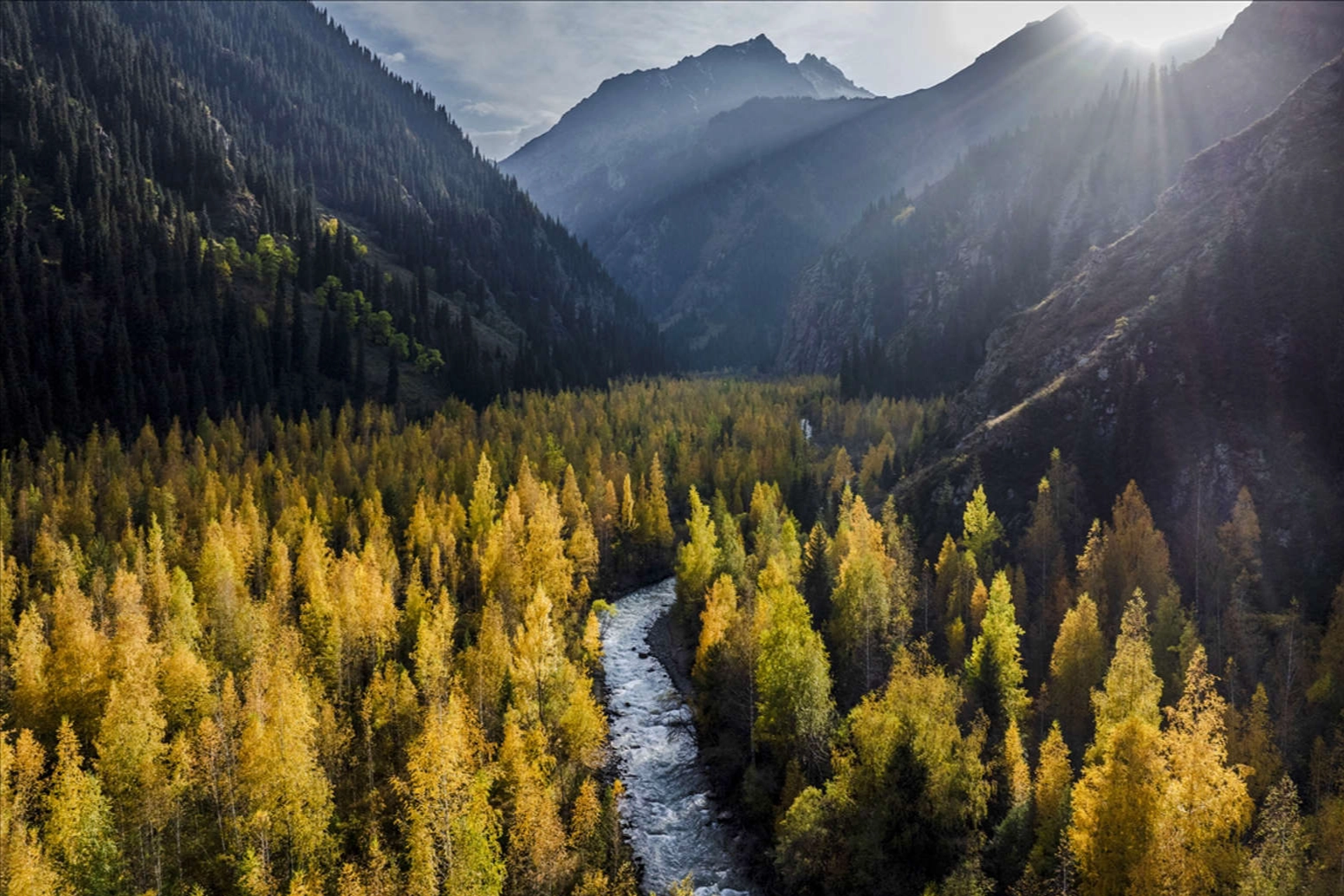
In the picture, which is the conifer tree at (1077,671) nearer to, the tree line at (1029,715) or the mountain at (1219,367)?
the tree line at (1029,715)

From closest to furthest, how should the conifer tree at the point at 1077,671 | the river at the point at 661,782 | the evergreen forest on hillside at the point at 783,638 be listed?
the evergreen forest on hillside at the point at 783,638 < the river at the point at 661,782 < the conifer tree at the point at 1077,671

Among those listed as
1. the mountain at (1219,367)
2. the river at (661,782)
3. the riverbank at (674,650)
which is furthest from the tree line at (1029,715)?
the mountain at (1219,367)

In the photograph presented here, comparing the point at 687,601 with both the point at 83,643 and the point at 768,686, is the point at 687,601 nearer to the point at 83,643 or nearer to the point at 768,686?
the point at 768,686

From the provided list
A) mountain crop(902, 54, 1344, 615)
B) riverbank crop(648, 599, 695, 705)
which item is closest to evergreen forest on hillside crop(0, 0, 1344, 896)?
mountain crop(902, 54, 1344, 615)

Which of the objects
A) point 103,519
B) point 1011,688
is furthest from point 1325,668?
point 103,519

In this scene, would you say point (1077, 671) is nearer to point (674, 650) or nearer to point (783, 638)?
point (783, 638)

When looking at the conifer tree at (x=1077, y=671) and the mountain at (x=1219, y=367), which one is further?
the mountain at (x=1219, y=367)

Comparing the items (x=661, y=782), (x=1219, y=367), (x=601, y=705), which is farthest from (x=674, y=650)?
(x=1219, y=367)
